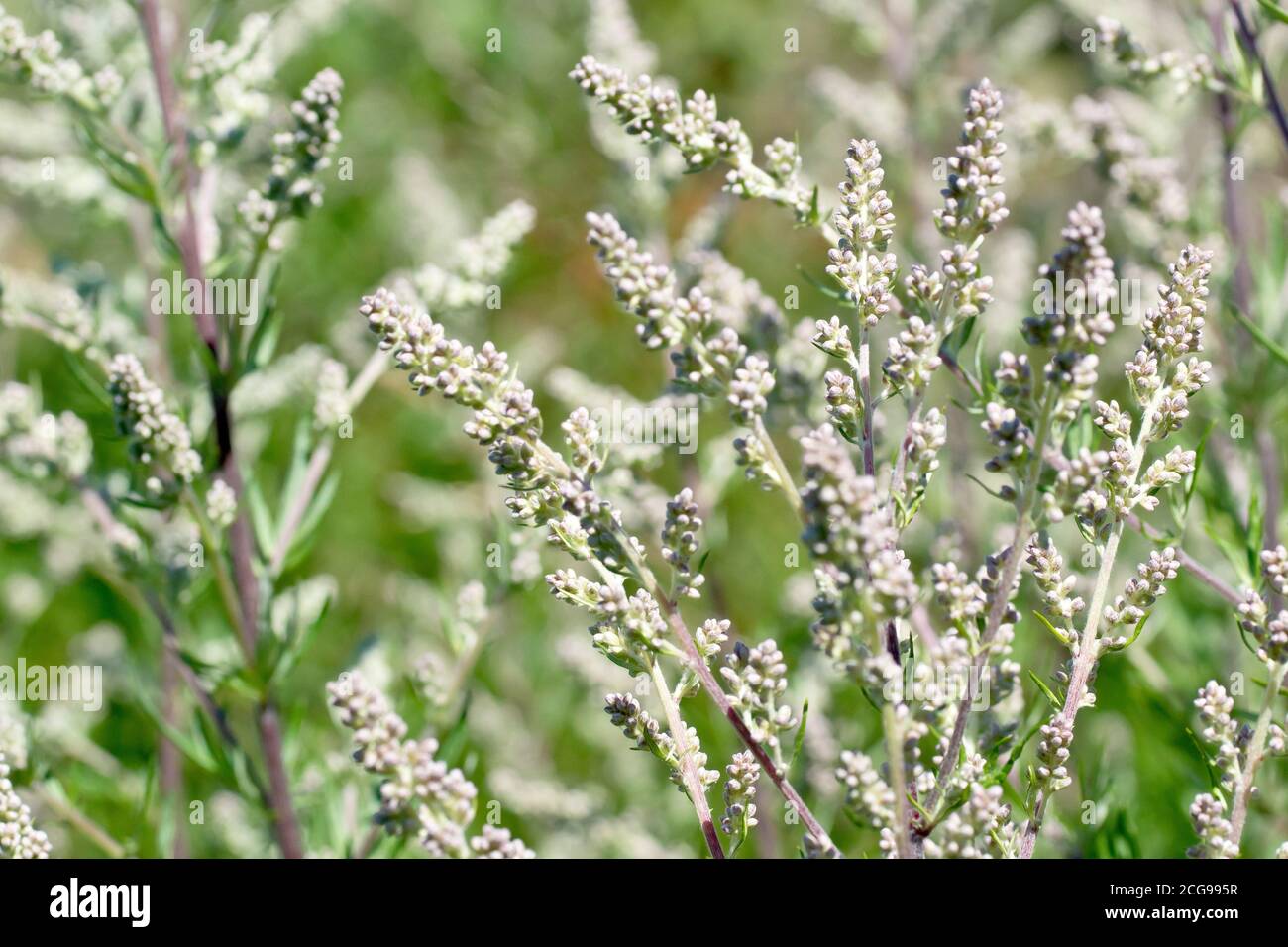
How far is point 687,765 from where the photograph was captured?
5.90 feet

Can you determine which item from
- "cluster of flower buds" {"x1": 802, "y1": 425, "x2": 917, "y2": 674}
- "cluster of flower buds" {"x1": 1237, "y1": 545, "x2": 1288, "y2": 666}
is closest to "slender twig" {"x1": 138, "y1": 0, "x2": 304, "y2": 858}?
"cluster of flower buds" {"x1": 802, "y1": 425, "x2": 917, "y2": 674}

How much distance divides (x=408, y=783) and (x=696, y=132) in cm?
127

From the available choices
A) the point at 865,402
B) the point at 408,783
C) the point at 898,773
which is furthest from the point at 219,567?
the point at 898,773

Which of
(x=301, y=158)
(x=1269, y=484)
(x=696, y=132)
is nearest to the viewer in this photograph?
(x=696, y=132)

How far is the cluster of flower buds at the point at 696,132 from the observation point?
6.65 ft

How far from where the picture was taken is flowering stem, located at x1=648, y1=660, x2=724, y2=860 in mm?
1771

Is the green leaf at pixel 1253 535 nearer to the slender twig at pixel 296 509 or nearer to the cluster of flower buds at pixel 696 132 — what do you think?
the cluster of flower buds at pixel 696 132

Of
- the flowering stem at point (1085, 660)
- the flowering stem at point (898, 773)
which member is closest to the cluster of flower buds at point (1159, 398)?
the flowering stem at point (1085, 660)

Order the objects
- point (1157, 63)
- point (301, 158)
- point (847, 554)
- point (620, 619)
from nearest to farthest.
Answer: point (847, 554)
point (620, 619)
point (301, 158)
point (1157, 63)

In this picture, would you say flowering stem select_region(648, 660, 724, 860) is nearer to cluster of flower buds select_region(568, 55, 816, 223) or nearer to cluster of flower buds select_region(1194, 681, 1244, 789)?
cluster of flower buds select_region(1194, 681, 1244, 789)

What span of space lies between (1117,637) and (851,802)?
0.55 metres

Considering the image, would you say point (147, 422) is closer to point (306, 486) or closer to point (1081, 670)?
point (306, 486)
